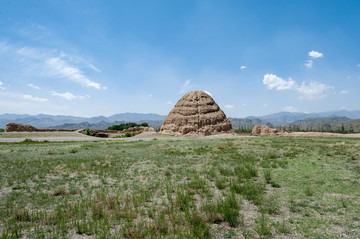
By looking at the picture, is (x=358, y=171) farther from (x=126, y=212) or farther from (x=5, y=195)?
(x=5, y=195)

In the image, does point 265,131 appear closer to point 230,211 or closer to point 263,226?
point 230,211

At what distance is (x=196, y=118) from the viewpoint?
6206cm

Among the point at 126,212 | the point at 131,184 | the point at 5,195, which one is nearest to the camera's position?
the point at 126,212

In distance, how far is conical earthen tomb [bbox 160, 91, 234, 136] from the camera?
6078 cm

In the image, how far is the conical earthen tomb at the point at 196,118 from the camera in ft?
199

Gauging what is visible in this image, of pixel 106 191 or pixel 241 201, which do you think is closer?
pixel 241 201

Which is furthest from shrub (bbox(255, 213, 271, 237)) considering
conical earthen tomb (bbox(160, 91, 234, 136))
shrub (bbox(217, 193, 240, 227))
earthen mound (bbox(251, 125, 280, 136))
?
earthen mound (bbox(251, 125, 280, 136))

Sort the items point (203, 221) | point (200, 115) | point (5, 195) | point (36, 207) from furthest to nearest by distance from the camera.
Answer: point (200, 115)
point (5, 195)
point (36, 207)
point (203, 221)

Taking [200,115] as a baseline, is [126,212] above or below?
below

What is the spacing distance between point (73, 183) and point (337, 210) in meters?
11.9

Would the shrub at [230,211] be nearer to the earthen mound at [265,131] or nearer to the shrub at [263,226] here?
the shrub at [263,226]

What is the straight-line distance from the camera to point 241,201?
7.24 metres

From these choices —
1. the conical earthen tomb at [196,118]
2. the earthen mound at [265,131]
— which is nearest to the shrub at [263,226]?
the conical earthen tomb at [196,118]

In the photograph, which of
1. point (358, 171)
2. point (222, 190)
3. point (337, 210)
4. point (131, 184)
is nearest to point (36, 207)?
point (131, 184)
